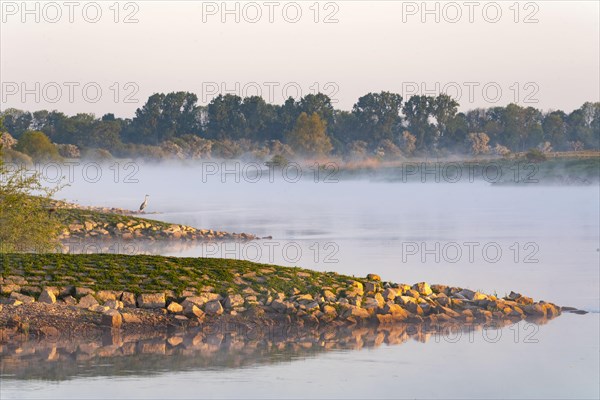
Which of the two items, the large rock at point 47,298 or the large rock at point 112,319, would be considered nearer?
the large rock at point 112,319

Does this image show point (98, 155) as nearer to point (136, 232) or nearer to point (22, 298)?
point (136, 232)

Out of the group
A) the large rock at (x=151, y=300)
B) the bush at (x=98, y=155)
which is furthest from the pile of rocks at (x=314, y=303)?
the bush at (x=98, y=155)

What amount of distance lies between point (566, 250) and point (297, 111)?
105941mm

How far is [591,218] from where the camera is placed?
59219 mm

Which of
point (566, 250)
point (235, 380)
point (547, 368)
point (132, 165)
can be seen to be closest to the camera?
point (235, 380)

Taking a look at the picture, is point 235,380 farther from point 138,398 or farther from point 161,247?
point 161,247

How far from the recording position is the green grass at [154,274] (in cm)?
2292

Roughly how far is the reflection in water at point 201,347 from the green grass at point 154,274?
1713mm

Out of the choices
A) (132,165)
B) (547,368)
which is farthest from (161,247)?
(132,165)

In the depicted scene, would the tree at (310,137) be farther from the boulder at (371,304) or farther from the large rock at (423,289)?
the boulder at (371,304)

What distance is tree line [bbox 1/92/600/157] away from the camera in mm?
134375

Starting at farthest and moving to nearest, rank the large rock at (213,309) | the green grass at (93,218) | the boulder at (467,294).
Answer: the green grass at (93,218)
the boulder at (467,294)
the large rock at (213,309)

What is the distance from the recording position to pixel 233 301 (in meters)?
22.8

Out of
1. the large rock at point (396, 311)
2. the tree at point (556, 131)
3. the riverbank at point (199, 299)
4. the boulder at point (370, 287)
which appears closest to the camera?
the riverbank at point (199, 299)
